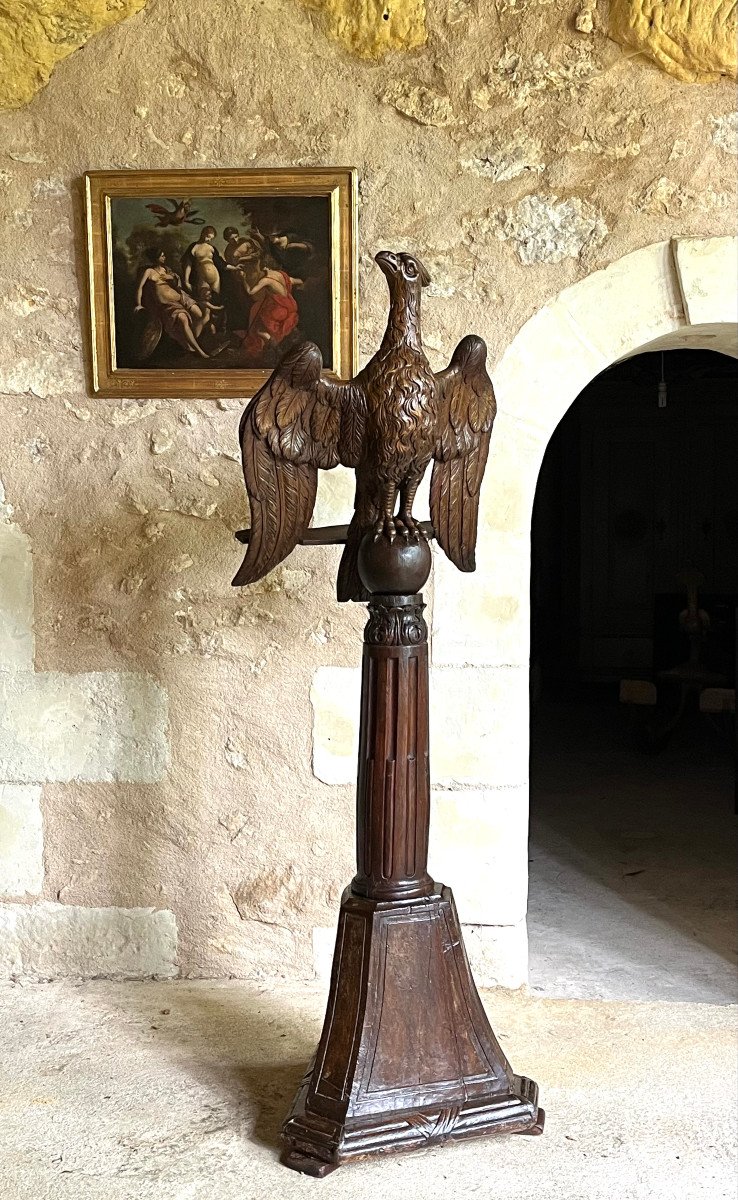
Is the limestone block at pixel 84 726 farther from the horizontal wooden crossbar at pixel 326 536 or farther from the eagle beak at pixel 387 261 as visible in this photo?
the eagle beak at pixel 387 261

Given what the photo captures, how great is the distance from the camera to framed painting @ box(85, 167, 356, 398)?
9.50 feet

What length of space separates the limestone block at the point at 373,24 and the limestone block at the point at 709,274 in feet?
2.76

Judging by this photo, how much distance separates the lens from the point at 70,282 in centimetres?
298

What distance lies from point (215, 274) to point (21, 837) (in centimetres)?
158

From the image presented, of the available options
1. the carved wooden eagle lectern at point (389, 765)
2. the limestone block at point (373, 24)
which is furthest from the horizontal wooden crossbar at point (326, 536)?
the limestone block at point (373, 24)

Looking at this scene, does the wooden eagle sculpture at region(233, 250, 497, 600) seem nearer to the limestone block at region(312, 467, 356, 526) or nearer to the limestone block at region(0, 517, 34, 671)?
the limestone block at region(312, 467, 356, 526)

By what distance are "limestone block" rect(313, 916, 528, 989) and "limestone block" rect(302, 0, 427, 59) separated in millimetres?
Result: 2267

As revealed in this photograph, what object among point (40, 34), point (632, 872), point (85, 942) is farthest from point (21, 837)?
point (632, 872)

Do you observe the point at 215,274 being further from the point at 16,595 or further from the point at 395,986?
the point at 395,986

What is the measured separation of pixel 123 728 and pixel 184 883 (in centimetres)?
45

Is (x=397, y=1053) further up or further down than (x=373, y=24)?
further down

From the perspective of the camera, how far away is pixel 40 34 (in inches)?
112

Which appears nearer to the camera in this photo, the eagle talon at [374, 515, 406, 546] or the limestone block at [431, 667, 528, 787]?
the eagle talon at [374, 515, 406, 546]

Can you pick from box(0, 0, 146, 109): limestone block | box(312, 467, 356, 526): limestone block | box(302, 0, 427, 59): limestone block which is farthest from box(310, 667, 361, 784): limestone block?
box(0, 0, 146, 109): limestone block
